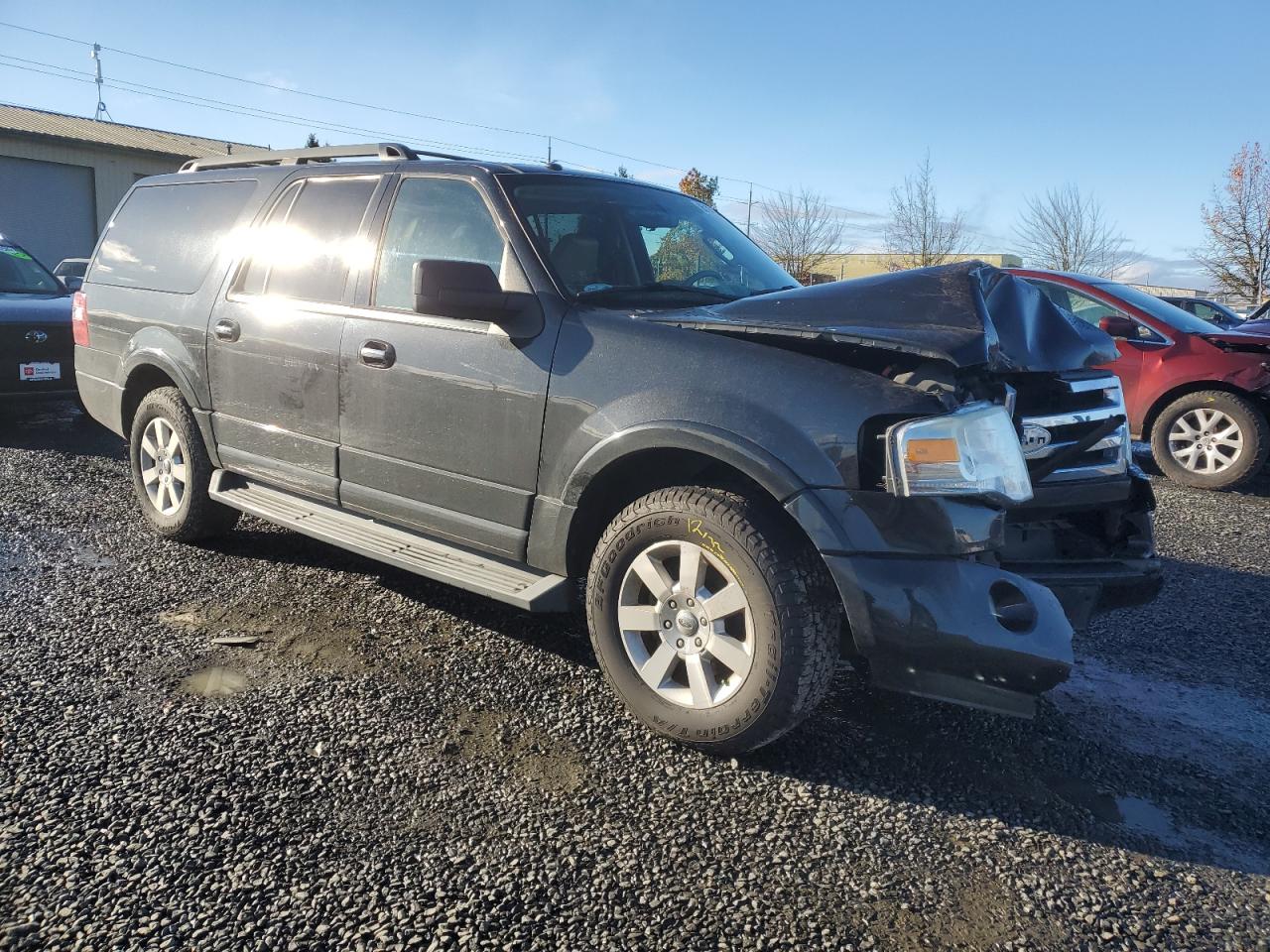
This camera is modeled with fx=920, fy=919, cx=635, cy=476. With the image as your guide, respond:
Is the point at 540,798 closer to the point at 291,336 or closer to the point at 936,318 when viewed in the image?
the point at 936,318

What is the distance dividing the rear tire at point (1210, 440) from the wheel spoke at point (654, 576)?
6.31 m

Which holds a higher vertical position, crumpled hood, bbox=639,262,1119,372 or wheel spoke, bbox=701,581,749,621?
crumpled hood, bbox=639,262,1119,372

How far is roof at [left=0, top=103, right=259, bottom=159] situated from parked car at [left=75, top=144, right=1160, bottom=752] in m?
27.4

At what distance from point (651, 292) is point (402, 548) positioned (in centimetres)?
144

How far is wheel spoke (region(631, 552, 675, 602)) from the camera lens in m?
2.99

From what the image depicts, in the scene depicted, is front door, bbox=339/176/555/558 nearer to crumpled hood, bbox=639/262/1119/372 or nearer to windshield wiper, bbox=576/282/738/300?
windshield wiper, bbox=576/282/738/300

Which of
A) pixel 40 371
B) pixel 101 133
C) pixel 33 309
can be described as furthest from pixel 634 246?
pixel 101 133

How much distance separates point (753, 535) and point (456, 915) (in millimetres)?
1301

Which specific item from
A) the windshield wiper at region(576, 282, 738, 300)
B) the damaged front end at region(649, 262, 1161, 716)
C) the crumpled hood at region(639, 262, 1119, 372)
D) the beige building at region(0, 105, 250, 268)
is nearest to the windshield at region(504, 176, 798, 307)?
the windshield wiper at region(576, 282, 738, 300)

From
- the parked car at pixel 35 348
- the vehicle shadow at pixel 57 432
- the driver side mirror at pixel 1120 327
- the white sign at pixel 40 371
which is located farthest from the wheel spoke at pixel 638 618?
the white sign at pixel 40 371

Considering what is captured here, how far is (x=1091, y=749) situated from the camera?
3.13m

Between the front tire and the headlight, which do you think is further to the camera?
the front tire

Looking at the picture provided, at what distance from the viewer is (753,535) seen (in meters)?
2.77

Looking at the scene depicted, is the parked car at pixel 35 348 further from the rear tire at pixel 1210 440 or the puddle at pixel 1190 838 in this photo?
the rear tire at pixel 1210 440
